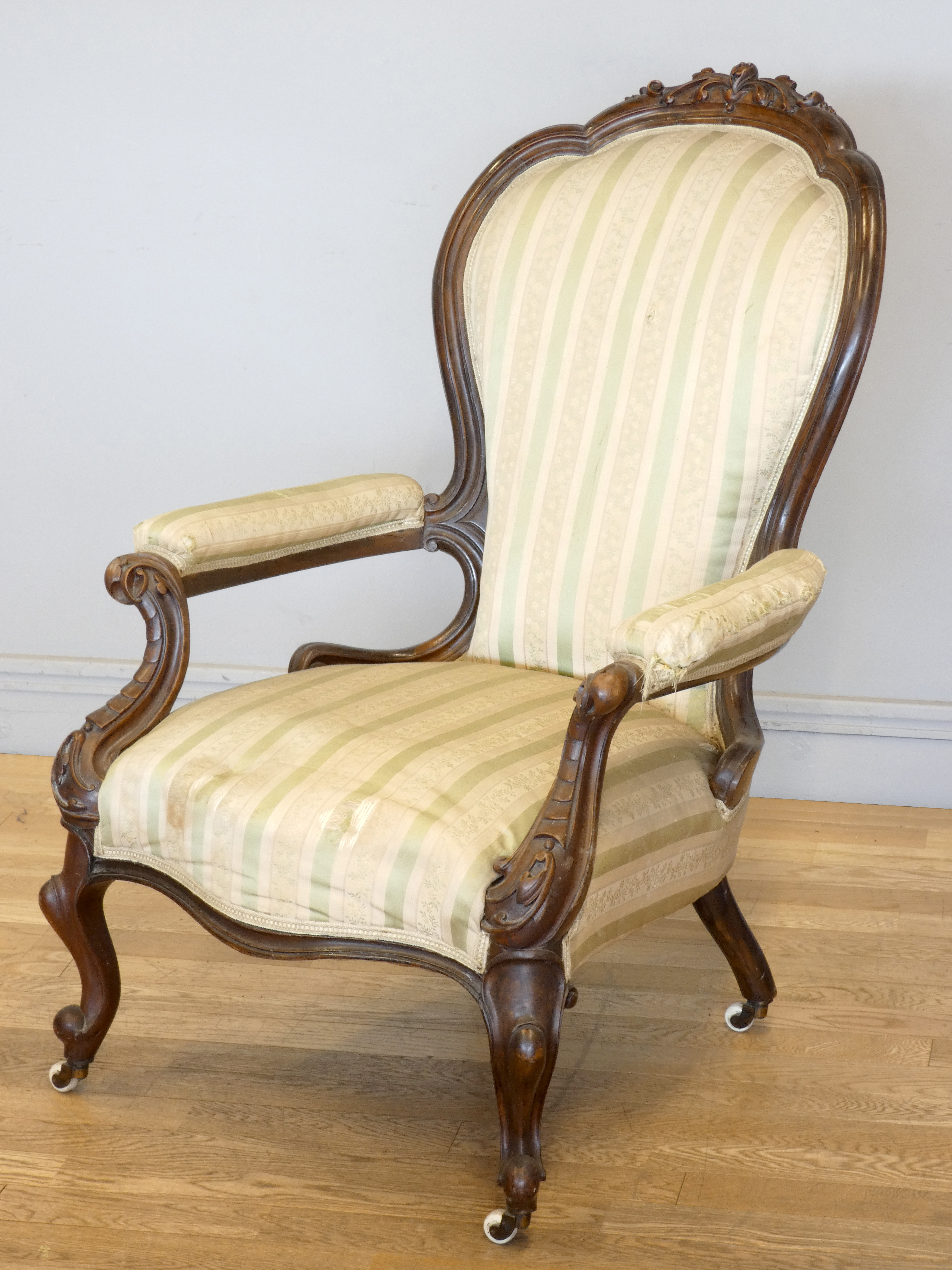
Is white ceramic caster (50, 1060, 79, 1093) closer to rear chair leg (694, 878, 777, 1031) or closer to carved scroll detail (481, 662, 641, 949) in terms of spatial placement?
carved scroll detail (481, 662, 641, 949)

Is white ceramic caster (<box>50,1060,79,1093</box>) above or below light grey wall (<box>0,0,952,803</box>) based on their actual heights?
below

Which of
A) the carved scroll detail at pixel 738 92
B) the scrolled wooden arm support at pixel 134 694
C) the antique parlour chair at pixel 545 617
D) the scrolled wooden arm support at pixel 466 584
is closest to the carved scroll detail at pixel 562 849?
the antique parlour chair at pixel 545 617

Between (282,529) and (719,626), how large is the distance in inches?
23.1

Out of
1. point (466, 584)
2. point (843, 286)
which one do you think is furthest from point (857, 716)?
point (843, 286)

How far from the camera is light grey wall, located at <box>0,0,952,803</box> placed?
2170 mm

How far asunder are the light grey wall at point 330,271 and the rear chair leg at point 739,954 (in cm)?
81

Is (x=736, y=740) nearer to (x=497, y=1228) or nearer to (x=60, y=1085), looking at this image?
(x=497, y=1228)

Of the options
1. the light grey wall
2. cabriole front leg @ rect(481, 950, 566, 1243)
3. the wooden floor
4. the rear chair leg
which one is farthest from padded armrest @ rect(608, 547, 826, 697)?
the light grey wall

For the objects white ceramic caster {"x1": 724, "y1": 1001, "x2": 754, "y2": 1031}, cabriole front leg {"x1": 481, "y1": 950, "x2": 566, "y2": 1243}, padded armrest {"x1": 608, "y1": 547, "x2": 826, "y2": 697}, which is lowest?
white ceramic caster {"x1": 724, "y1": 1001, "x2": 754, "y2": 1031}

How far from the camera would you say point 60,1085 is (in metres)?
1.50

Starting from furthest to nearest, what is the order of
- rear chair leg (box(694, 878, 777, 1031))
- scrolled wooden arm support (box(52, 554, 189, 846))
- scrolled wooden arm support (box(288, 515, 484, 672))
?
scrolled wooden arm support (box(288, 515, 484, 672))
rear chair leg (box(694, 878, 777, 1031))
scrolled wooden arm support (box(52, 554, 189, 846))

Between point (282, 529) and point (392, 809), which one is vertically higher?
point (282, 529)

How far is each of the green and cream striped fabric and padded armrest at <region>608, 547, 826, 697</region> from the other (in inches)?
8.3

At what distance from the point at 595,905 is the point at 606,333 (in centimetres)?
74
